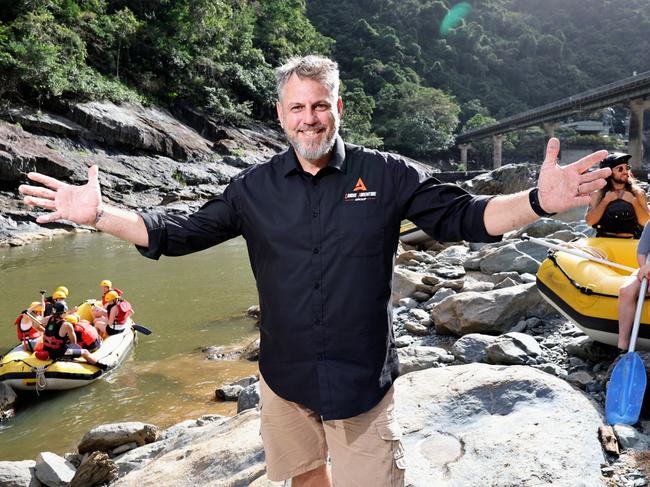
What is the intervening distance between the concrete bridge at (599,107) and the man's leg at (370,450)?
46066 millimetres

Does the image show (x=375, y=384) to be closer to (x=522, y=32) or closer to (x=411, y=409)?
(x=411, y=409)

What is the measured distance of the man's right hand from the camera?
222cm

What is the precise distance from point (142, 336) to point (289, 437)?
863 cm

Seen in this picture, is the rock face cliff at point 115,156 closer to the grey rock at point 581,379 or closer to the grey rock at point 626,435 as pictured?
the grey rock at point 581,379

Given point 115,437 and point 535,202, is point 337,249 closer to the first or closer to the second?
point 535,202

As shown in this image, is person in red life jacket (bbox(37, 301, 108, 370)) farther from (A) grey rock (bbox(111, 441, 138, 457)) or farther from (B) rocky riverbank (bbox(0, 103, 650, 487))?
(A) grey rock (bbox(111, 441, 138, 457))

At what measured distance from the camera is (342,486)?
6.89 feet

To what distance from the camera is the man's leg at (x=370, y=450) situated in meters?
2.06

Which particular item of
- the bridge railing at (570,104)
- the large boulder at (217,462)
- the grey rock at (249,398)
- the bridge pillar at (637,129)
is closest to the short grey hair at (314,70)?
the large boulder at (217,462)

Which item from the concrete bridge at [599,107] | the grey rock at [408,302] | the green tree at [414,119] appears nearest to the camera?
the grey rock at [408,302]

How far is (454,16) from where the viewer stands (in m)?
93.9

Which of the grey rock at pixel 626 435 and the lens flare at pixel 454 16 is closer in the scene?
the grey rock at pixel 626 435

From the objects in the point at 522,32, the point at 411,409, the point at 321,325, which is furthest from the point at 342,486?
the point at 522,32

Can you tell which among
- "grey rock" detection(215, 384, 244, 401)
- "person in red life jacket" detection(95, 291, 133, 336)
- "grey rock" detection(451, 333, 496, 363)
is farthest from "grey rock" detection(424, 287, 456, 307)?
"person in red life jacket" detection(95, 291, 133, 336)
